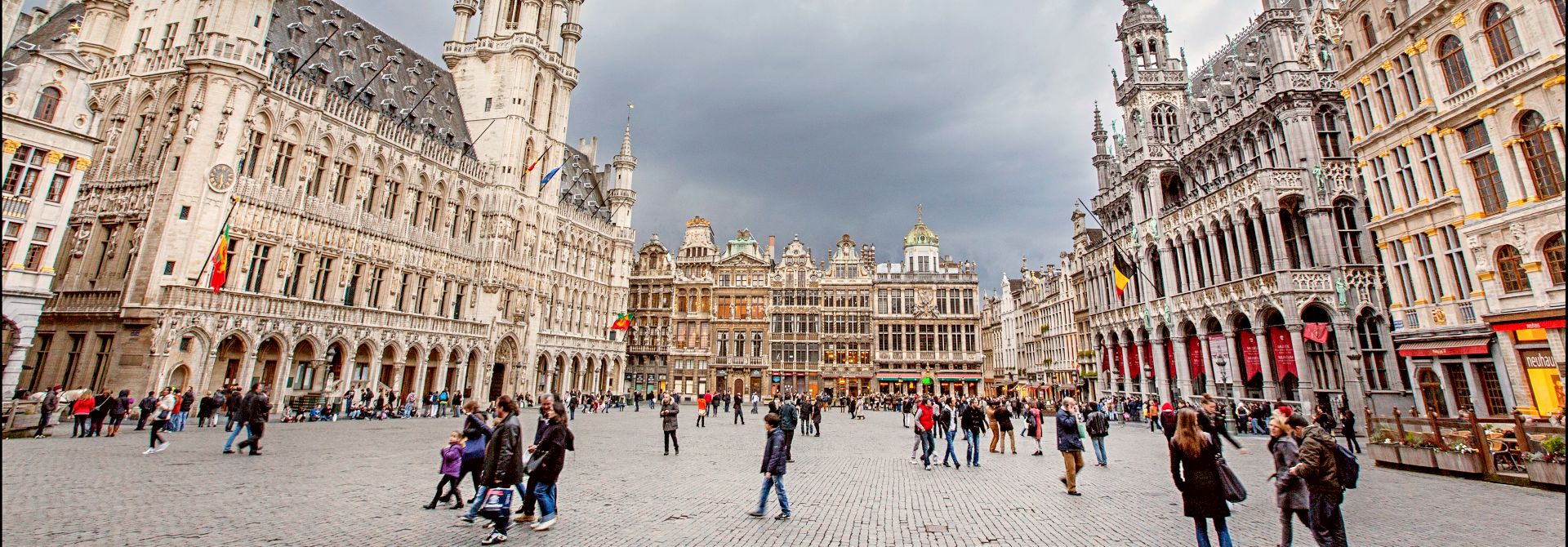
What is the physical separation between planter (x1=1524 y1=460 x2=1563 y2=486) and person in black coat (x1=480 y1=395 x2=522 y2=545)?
57.6ft

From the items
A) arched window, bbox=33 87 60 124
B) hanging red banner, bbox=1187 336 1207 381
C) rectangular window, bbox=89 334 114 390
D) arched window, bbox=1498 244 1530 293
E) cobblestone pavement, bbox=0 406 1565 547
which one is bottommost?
cobblestone pavement, bbox=0 406 1565 547

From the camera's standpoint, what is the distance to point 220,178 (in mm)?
26672

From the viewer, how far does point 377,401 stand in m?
29.8

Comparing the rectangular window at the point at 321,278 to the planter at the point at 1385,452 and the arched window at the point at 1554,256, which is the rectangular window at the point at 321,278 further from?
the arched window at the point at 1554,256

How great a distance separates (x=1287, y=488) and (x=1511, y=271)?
1731 cm

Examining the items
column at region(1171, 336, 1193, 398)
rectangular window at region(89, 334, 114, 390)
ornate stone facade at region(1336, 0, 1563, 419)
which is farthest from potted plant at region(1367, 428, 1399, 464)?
rectangular window at region(89, 334, 114, 390)

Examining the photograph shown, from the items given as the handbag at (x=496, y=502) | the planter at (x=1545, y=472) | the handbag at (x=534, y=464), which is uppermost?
the handbag at (x=534, y=464)

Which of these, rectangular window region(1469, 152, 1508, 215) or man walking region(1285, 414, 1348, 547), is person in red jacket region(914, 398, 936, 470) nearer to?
man walking region(1285, 414, 1348, 547)

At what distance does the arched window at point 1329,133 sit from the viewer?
95.1 feet

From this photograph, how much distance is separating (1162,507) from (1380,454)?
9.27m

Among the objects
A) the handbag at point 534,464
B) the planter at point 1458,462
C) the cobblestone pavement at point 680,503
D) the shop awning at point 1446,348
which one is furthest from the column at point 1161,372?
the handbag at point 534,464

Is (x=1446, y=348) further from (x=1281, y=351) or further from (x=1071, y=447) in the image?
(x=1071, y=447)

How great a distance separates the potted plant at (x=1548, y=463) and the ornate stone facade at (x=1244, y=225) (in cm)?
1455

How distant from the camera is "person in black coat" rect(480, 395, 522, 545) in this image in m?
9.00
